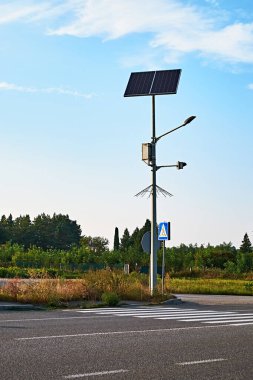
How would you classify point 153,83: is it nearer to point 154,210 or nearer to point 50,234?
point 154,210

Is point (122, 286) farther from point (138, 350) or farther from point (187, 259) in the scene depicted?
point (187, 259)

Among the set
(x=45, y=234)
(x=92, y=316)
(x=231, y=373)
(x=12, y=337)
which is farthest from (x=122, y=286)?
(x=45, y=234)

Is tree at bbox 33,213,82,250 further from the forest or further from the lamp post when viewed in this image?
the lamp post

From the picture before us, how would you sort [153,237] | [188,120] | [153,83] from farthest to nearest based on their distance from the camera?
[153,83], [188,120], [153,237]

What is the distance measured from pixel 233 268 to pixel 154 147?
37265mm

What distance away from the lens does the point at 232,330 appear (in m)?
13.0

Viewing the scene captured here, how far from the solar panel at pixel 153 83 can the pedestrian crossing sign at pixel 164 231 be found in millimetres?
5071

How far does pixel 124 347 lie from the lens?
10.0 m

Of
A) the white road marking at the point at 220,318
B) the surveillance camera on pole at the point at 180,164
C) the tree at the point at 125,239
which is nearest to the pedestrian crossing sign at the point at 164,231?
the surveillance camera on pole at the point at 180,164

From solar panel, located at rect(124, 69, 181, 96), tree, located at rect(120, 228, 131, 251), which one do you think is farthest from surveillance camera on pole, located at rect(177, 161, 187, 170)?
tree, located at rect(120, 228, 131, 251)

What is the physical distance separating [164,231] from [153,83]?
6.04m

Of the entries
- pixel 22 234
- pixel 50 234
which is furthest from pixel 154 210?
pixel 50 234

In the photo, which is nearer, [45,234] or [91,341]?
[91,341]

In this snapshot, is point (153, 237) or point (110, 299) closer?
point (110, 299)
